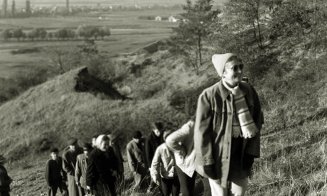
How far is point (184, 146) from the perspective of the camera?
536 cm

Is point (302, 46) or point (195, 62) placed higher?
point (302, 46)

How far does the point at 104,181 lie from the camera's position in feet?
21.8

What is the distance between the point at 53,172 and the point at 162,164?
438 centimetres

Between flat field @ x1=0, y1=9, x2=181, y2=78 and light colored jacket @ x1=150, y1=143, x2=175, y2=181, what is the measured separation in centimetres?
6340

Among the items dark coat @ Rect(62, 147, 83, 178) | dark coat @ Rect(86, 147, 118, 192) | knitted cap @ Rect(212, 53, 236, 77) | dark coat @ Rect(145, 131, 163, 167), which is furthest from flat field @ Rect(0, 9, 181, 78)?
knitted cap @ Rect(212, 53, 236, 77)

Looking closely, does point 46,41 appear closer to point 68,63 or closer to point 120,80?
point 68,63

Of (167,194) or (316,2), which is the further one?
(316,2)

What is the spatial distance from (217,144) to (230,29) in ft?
99.0

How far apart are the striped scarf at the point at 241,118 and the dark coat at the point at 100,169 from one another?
10.1ft

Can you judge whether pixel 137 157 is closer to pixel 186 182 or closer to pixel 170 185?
pixel 170 185

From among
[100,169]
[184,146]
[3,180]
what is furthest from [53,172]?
[184,146]

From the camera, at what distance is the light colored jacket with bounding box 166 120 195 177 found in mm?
5172

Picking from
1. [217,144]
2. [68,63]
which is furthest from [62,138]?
[68,63]

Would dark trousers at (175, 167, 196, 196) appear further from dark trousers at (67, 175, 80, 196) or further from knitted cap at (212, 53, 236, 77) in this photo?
dark trousers at (67, 175, 80, 196)
